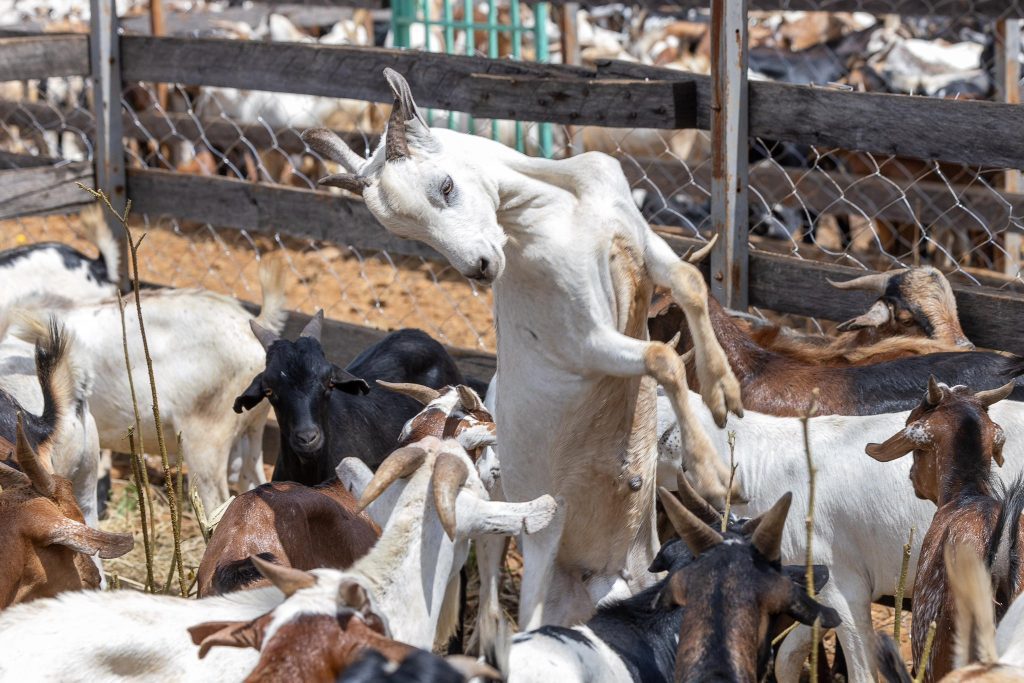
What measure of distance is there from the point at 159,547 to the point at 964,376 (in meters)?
3.63

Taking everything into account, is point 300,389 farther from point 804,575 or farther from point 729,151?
point 804,575

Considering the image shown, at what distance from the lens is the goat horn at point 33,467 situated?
377 cm

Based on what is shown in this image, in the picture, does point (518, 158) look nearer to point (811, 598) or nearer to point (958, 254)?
point (811, 598)

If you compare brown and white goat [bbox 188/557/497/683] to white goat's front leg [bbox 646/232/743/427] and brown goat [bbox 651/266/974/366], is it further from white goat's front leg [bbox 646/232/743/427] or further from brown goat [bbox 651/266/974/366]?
brown goat [bbox 651/266/974/366]

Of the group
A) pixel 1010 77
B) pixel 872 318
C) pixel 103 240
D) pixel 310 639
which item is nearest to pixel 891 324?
pixel 872 318

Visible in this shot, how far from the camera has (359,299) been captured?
9.47 metres

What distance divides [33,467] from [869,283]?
311cm

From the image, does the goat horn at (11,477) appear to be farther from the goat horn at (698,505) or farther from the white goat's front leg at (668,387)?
the goat horn at (698,505)

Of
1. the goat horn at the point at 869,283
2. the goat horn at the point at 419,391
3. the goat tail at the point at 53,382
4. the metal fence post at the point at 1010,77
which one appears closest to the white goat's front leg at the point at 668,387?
the goat horn at the point at 419,391

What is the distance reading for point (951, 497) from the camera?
3838mm

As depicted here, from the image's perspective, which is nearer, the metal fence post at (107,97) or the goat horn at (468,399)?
the goat horn at (468,399)

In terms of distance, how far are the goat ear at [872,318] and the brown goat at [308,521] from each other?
5.37 ft

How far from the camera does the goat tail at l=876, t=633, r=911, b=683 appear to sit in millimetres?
2684

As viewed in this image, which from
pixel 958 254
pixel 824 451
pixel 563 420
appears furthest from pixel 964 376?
pixel 958 254
